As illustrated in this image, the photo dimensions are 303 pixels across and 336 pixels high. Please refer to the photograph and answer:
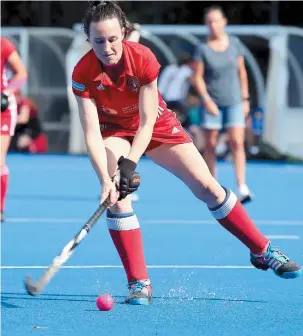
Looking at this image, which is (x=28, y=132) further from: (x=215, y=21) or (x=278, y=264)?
(x=278, y=264)

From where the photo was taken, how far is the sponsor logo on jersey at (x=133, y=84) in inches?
209

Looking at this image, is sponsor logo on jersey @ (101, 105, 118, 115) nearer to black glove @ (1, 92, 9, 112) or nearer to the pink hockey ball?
the pink hockey ball

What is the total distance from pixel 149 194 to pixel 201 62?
5.93ft

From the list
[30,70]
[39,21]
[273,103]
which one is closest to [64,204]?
[273,103]

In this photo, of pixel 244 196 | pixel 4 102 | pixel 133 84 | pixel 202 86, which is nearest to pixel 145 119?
pixel 133 84

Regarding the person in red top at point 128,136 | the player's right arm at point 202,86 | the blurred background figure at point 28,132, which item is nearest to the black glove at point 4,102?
the player's right arm at point 202,86

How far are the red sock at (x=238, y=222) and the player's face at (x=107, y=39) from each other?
100 cm

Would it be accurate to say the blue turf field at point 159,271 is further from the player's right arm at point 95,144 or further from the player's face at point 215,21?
the player's face at point 215,21

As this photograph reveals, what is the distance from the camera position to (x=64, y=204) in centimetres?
1038

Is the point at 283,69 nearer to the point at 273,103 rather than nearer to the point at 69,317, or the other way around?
the point at 273,103

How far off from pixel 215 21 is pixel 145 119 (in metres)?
4.80

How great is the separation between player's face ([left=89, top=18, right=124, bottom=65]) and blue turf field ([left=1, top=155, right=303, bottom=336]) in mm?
1206

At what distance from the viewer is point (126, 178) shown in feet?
16.8

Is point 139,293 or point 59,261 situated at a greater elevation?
point 59,261
